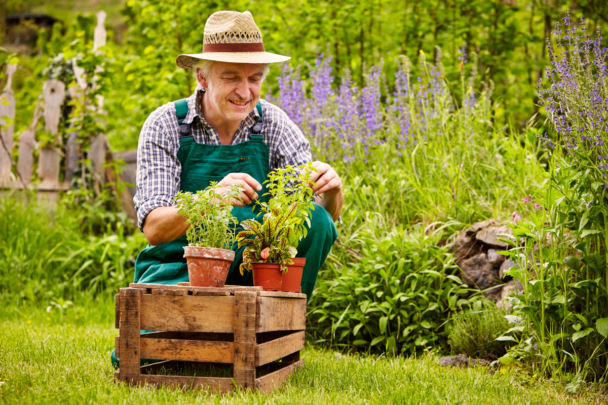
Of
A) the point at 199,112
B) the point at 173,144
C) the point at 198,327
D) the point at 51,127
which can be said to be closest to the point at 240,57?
the point at 199,112

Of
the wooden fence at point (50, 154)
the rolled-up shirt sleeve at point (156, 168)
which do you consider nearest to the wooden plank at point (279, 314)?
the rolled-up shirt sleeve at point (156, 168)

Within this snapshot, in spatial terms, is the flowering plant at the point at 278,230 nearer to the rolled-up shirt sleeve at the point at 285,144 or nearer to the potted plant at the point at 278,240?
the potted plant at the point at 278,240

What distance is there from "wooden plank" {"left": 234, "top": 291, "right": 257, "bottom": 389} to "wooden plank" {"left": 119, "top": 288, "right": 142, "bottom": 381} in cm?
35

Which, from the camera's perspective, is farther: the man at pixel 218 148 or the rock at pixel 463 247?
the rock at pixel 463 247

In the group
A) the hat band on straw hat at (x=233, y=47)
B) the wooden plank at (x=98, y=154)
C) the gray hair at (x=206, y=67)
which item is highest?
the hat band on straw hat at (x=233, y=47)

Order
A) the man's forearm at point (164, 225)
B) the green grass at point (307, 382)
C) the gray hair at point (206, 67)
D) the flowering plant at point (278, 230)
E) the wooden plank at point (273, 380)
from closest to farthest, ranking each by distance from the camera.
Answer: the green grass at point (307, 382) < the wooden plank at point (273, 380) < the flowering plant at point (278, 230) < the man's forearm at point (164, 225) < the gray hair at point (206, 67)

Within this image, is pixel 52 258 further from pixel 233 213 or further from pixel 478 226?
pixel 478 226

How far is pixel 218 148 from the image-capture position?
259 cm

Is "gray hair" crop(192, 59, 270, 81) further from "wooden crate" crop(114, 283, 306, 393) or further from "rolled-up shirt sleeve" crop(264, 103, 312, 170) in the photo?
"wooden crate" crop(114, 283, 306, 393)

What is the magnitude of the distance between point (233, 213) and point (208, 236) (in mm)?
463

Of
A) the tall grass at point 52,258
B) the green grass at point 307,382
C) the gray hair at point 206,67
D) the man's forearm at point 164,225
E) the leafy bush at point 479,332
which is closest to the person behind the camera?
the green grass at point 307,382

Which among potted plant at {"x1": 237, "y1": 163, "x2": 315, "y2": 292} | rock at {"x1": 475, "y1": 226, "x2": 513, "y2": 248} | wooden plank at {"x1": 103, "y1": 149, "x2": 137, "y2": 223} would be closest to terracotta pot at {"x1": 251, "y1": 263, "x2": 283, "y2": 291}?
potted plant at {"x1": 237, "y1": 163, "x2": 315, "y2": 292}

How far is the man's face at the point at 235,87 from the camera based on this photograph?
2430mm

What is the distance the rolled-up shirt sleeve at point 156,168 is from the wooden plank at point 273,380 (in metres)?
0.84
